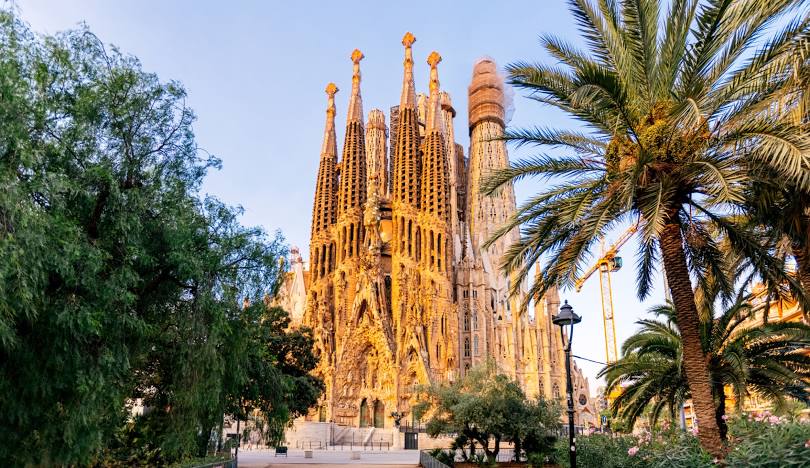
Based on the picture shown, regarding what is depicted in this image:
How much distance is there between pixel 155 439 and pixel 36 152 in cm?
775

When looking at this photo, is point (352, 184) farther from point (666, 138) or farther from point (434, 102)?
point (666, 138)

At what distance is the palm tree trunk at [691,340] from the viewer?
932 centimetres

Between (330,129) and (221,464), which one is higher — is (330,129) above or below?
above

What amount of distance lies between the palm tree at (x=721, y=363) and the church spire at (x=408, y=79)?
4321cm

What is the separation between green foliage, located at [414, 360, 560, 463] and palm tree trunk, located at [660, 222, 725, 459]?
959 centimetres

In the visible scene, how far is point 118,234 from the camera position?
1077cm

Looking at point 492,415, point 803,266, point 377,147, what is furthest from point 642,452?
point 377,147

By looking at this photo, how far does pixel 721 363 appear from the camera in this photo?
48.3 ft

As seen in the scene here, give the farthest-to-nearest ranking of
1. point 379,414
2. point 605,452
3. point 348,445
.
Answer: point 379,414
point 348,445
point 605,452

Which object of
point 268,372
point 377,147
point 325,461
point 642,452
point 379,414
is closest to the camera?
point 642,452

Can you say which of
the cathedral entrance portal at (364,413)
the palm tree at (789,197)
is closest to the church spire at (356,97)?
the cathedral entrance portal at (364,413)

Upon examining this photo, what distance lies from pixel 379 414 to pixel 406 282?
Result: 424 inches

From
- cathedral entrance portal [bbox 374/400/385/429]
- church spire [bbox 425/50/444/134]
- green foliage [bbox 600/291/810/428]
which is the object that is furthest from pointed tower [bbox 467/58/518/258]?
green foliage [bbox 600/291/810/428]

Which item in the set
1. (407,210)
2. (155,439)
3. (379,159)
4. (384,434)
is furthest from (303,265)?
(155,439)
